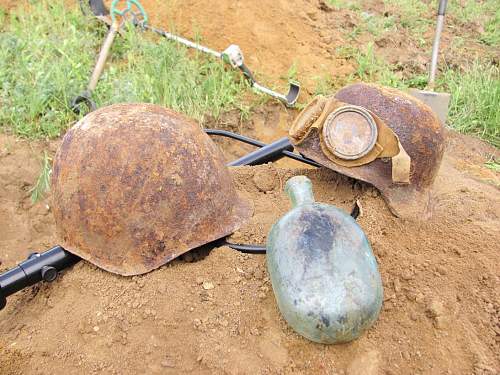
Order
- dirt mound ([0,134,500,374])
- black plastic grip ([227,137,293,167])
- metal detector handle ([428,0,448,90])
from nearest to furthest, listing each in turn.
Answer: dirt mound ([0,134,500,374]) < black plastic grip ([227,137,293,167]) < metal detector handle ([428,0,448,90])

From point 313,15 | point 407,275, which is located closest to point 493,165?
point 407,275

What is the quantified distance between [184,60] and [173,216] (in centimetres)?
281

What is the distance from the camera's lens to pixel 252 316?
1.83 meters

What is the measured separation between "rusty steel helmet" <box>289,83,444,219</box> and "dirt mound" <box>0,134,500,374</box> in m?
0.12

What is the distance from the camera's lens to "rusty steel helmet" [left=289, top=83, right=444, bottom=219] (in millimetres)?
2250

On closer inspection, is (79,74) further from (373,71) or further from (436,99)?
(436,99)

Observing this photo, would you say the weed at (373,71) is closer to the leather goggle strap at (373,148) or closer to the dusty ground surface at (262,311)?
the dusty ground surface at (262,311)

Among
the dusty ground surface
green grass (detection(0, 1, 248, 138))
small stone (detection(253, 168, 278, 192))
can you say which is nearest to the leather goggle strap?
the dusty ground surface

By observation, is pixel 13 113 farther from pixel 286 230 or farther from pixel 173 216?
pixel 286 230

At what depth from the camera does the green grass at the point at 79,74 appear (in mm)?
3748

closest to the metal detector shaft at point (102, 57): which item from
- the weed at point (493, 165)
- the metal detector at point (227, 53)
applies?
the metal detector at point (227, 53)

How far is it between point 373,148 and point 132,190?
1.10 meters

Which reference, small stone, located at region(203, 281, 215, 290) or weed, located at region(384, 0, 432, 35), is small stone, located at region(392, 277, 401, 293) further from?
weed, located at region(384, 0, 432, 35)

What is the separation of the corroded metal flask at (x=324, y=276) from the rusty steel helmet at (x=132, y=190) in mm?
408
